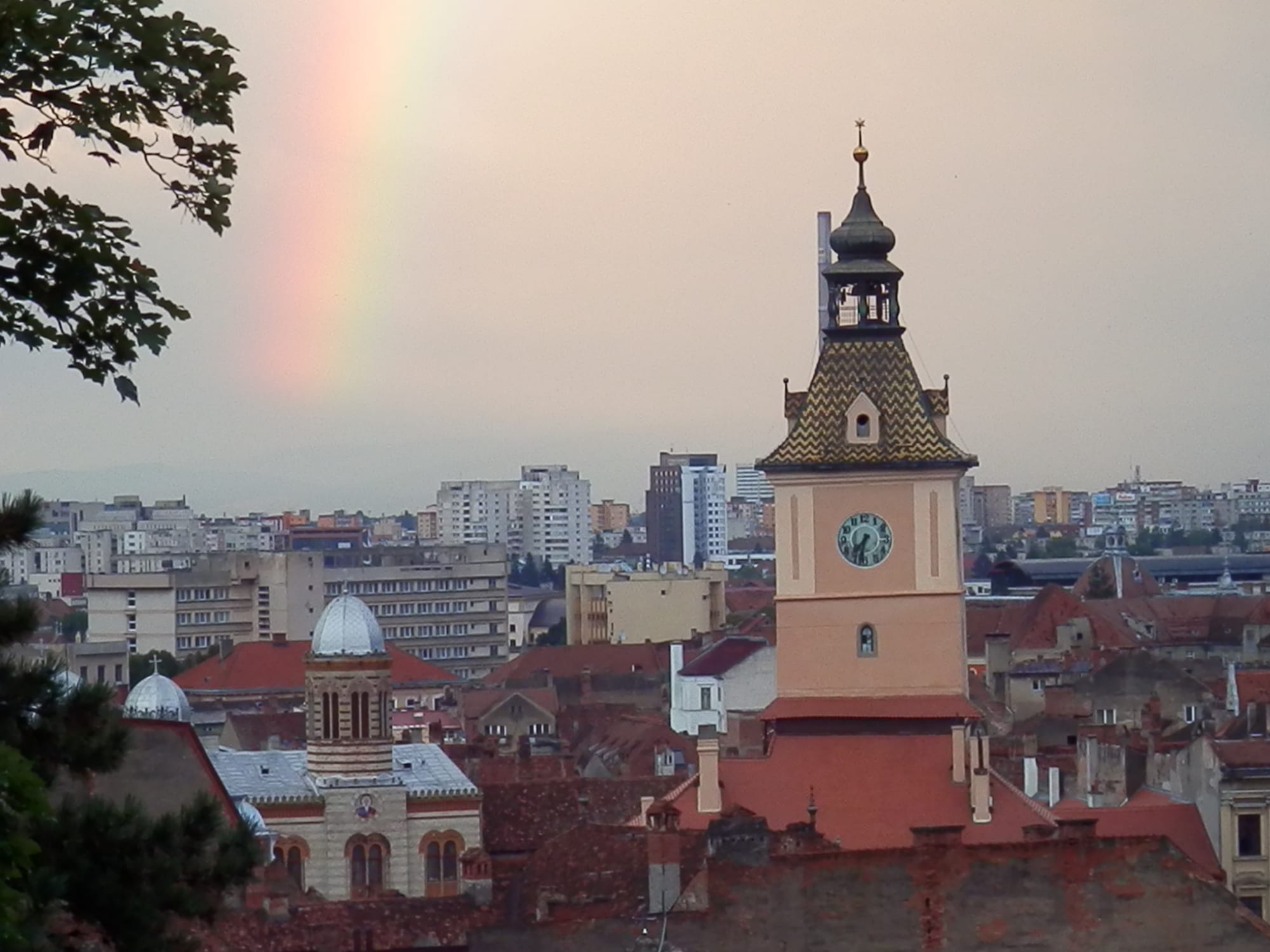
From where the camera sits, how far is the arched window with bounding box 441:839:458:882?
8000 cm

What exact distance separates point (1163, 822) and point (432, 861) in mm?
25345

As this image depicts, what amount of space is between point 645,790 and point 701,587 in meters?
113

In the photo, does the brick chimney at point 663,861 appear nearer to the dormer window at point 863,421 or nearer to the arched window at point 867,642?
the arched window at point 867,642

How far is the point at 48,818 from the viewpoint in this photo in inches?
662

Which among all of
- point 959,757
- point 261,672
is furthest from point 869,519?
point 261,672

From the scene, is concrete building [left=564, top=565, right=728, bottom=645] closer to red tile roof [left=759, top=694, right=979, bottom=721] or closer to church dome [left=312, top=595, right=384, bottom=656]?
church dome [left=312, top=595, right=384, bottom=656]

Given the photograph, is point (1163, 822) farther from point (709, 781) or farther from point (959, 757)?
point (709, 781)

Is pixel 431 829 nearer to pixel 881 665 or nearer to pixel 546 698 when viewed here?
pixel 881 665

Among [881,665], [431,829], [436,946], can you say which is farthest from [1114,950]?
[431,829]

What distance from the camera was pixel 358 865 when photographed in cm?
8175

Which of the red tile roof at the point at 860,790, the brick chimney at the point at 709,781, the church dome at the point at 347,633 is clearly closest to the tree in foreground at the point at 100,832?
the red tile roof at the point at 860,790

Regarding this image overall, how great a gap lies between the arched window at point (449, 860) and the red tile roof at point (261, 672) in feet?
186

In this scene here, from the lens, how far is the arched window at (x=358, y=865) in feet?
265

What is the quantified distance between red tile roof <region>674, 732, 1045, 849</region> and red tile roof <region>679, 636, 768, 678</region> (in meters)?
60.5
